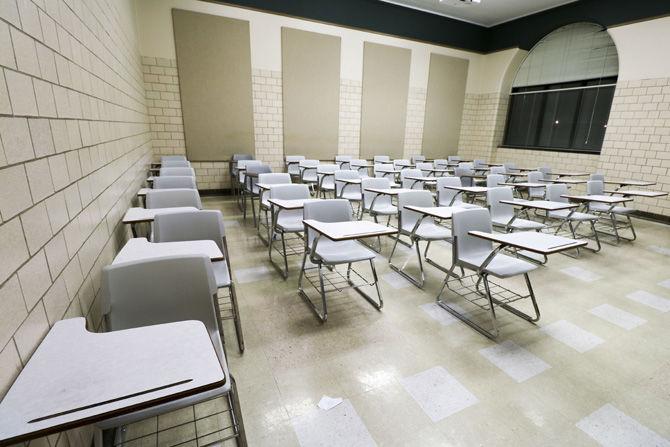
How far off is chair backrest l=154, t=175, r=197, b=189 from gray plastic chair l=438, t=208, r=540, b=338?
8.85 ft

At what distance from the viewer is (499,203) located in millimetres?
3959

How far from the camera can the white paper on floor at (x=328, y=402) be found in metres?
1.70

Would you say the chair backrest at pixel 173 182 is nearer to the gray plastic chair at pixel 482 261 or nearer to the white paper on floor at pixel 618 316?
the gray plastic chair at pixel 482 261

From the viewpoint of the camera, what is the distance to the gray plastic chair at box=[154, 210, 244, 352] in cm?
207

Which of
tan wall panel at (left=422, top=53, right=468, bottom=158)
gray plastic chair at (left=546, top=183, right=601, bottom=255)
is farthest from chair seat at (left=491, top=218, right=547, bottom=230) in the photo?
tan wall panel at (left=422, top=53, right=468, bottom=158)

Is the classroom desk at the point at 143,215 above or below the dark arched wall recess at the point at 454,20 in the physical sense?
below

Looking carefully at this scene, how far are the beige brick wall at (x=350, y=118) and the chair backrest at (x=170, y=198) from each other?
534cm

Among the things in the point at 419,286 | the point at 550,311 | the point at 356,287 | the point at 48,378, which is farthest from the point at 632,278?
the point at 48,378

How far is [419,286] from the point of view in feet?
10.1

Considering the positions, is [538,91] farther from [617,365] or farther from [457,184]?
[617,365]

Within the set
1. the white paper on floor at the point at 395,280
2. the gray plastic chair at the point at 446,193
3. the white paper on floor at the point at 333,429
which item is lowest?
the white paper on floor at the point at 333,429

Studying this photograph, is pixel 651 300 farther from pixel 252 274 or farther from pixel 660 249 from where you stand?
pixel 252 274

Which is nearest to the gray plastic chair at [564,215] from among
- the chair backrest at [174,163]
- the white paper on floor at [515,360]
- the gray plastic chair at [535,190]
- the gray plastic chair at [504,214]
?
the gray plastic chair at [504,214]

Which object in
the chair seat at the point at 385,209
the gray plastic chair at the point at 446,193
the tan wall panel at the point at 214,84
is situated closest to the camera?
the chair seat at the point at 385,209
